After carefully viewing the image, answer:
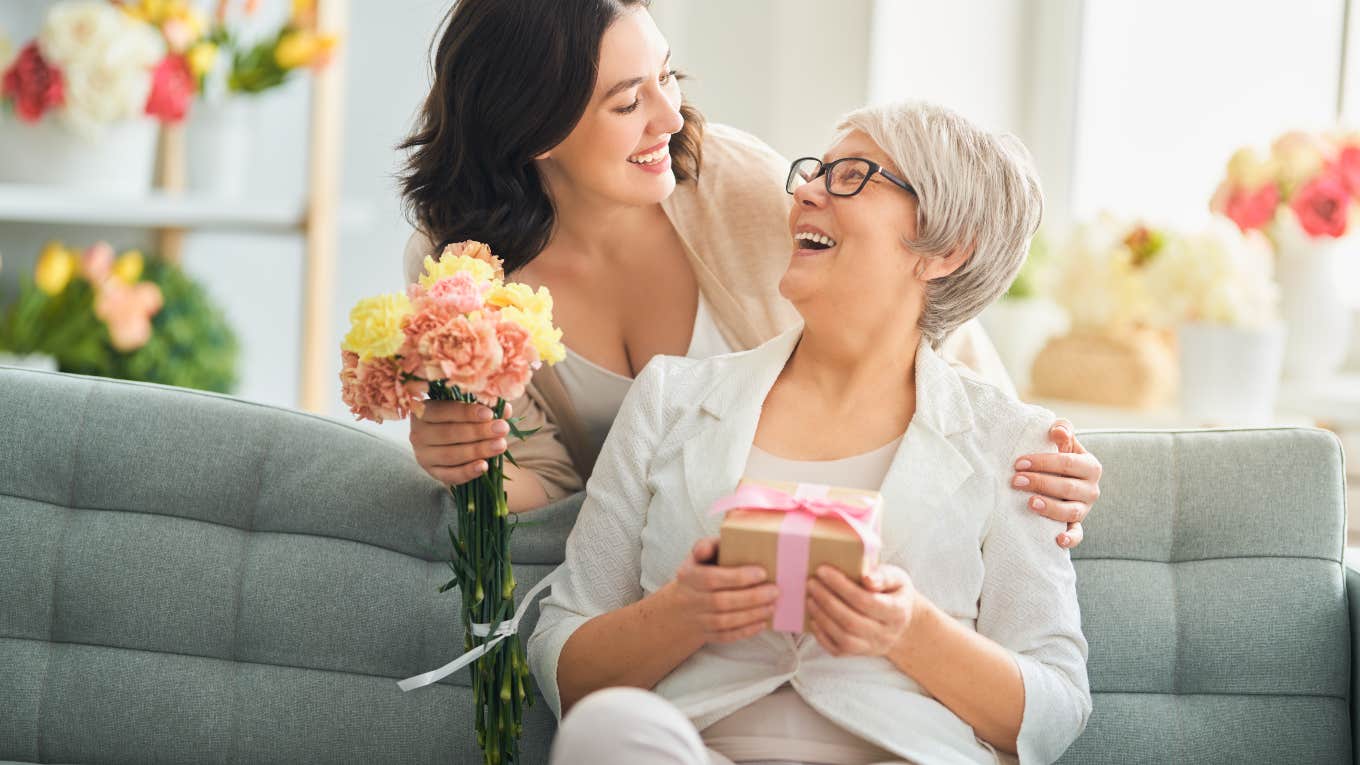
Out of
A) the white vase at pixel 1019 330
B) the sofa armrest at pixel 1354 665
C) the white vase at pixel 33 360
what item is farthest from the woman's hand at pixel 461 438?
the white vase at pixel 1019 330

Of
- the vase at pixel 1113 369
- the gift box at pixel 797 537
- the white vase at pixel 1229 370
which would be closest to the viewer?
the gift box at pixel 797 537

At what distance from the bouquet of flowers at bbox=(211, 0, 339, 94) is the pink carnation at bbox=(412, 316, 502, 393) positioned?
6.51 feet

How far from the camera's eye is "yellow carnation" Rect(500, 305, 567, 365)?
157cm

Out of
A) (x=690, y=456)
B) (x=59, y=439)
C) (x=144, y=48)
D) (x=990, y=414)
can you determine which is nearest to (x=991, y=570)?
(x=990, y=414)

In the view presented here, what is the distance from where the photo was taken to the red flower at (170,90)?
3.10 m

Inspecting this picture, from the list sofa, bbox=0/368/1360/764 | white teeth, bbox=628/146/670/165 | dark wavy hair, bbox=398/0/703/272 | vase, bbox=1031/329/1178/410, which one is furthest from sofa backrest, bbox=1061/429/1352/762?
vase, bbox=1031/329/1178/410

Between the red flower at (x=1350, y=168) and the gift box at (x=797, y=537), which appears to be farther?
the red flower at (x=1350, y=168)

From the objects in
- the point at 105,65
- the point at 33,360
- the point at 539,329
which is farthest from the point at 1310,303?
the point at 33,360

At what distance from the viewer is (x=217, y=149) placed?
3.44 meters

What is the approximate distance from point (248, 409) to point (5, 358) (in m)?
1.25

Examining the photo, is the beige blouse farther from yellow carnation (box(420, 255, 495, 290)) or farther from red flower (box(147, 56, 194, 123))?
red flower (box(147, 56, 194, 123))

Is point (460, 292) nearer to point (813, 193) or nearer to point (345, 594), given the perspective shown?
point (813, 193)

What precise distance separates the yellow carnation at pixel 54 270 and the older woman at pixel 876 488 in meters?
1.71

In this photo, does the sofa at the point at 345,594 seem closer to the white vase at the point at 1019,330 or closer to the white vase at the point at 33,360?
the white vase at the point at 33,360
